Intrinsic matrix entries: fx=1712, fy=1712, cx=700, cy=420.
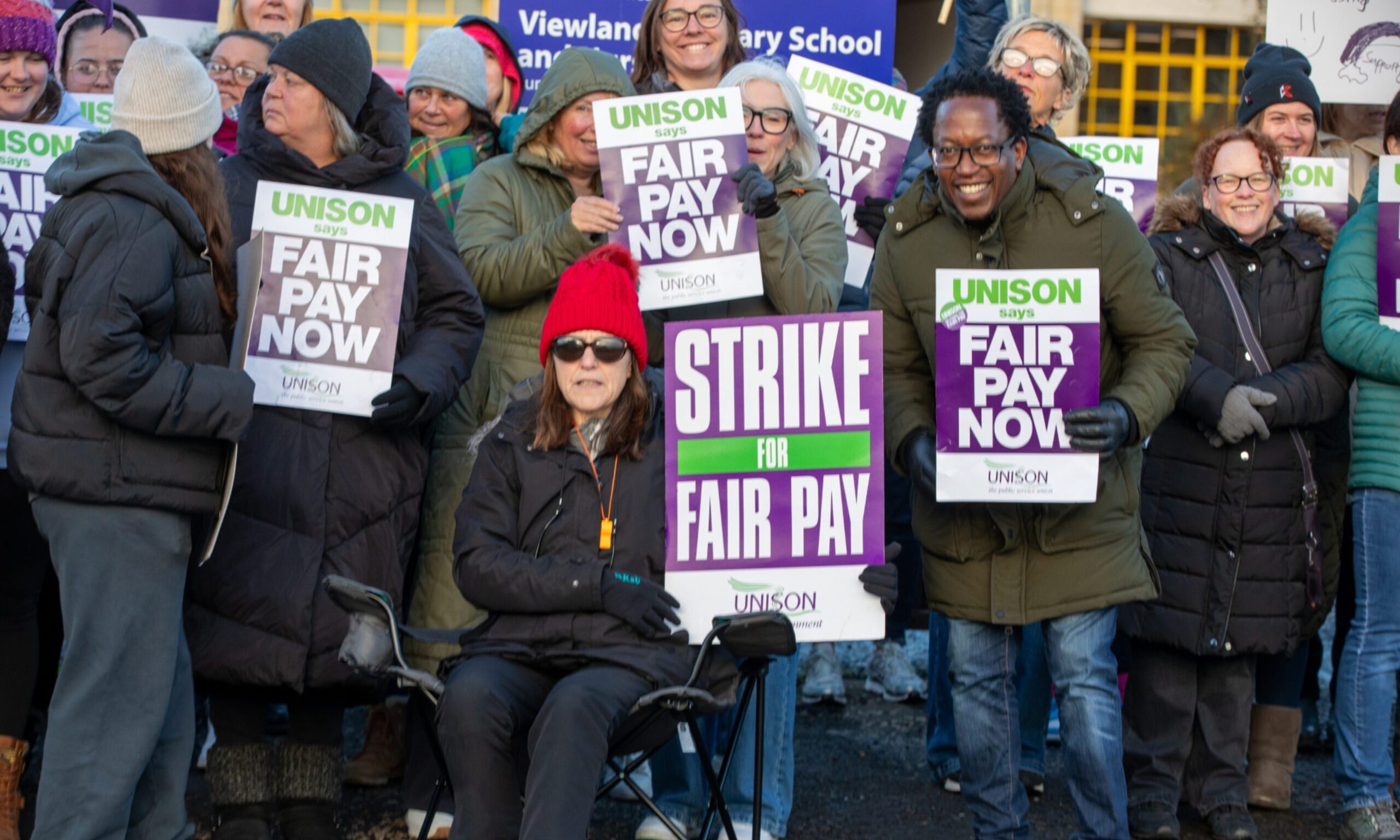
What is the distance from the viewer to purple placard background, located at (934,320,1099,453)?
4.59 m

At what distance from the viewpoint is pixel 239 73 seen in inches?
253

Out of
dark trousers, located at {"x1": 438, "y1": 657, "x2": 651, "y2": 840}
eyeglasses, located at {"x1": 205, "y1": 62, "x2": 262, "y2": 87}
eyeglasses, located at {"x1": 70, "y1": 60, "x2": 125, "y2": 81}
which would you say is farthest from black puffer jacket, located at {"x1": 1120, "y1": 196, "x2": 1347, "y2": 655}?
eyeglasses, located at {"x1": 70, "y1": 60, "x2": 125, "y2": 81}

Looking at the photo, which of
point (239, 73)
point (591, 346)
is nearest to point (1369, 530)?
point (591, 346)

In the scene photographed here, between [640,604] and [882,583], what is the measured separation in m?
0.64

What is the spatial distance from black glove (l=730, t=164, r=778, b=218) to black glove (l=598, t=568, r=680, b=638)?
1270 mm

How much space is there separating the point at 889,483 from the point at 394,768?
219 centimetres

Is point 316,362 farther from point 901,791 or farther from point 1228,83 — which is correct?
point 1228,83

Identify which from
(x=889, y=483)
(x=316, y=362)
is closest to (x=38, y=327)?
(x=316, y=362)

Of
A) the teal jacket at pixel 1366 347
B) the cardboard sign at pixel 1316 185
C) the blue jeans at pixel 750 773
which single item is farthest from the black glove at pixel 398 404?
the cardboard sign at pixel 1316 185

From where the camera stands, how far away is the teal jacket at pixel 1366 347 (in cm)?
541

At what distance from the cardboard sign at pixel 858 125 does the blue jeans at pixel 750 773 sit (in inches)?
70.1

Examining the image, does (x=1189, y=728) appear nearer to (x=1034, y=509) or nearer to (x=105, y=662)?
(x=1034, y=509)

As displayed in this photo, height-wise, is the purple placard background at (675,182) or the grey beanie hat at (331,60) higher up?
the grey beanie hat at (331,60)

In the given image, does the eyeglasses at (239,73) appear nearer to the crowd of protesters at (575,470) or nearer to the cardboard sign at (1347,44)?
the crowd of protesters at (575,470)
